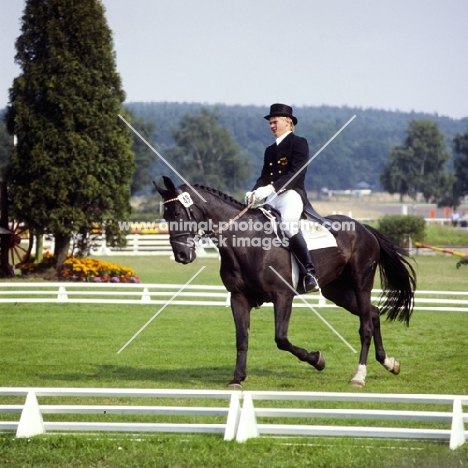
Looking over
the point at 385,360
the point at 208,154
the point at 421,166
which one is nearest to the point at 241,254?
the point at 385,360

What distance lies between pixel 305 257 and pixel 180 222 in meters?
1.66

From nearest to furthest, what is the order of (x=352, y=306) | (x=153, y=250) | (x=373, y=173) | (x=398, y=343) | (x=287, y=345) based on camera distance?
(x=287, y=345)
(x=352, y=306)
(x=398, y=343)
(x=153, y=250)
(x=373, y=173)

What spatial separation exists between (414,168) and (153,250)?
47481 millimetres

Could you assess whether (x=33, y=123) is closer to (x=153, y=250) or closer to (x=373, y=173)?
(x=153, y=250)

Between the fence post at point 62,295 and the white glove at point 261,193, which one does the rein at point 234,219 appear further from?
the fence post at point 62,295

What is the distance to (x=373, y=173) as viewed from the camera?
5758 inches

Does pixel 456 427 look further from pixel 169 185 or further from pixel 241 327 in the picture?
pixel 169 185

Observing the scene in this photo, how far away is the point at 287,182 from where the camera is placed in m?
12.4

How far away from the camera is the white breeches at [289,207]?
12.3 meters

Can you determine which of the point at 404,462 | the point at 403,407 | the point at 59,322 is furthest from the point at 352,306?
the point at 59,322

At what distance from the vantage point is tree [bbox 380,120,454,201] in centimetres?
9038

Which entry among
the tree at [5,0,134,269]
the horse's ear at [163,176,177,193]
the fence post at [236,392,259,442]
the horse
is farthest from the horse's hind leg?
the tree at [5,0,134,269]

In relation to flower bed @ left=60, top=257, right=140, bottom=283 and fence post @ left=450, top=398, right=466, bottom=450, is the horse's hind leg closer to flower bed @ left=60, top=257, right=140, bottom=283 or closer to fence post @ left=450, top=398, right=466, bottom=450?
fence post @ left=450, top=398, right=466, bottom=450

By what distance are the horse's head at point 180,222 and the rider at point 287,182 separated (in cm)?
86
